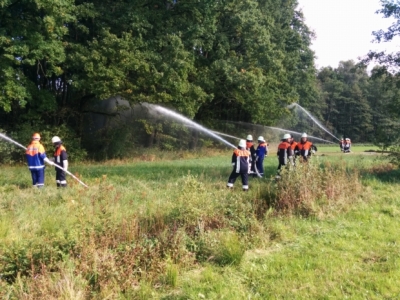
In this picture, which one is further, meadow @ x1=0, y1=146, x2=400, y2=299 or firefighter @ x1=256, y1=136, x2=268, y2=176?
firefighter @ x1=256, y1=136, x2=268, y2=176

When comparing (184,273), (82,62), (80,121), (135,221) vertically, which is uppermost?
(82,62)

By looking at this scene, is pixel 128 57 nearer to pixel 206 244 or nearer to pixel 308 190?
pixel 308 190

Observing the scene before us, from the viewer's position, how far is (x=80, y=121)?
74.4 feet

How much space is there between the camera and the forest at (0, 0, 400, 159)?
1546 centimetres

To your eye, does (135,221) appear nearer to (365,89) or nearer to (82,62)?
(82,62)

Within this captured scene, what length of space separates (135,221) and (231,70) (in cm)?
2108

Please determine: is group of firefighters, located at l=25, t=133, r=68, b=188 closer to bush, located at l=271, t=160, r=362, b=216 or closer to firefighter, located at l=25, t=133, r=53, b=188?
firefighter, located at l=25, t=133, r=53, b=188

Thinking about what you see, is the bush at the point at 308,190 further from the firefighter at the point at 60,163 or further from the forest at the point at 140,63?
the firefighter at the point at 60,163

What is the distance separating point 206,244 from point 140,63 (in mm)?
14601

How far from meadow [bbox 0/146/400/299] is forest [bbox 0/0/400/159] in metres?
6.39

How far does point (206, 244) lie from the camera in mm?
5270

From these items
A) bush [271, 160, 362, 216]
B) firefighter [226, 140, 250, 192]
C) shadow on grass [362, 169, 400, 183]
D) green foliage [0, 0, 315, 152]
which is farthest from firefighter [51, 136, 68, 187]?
shadow on grass [362, 169, 400, 183]

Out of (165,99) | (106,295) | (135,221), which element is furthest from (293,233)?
(165,99)

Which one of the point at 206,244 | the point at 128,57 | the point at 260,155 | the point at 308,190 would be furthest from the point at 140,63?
the point at 206,244
